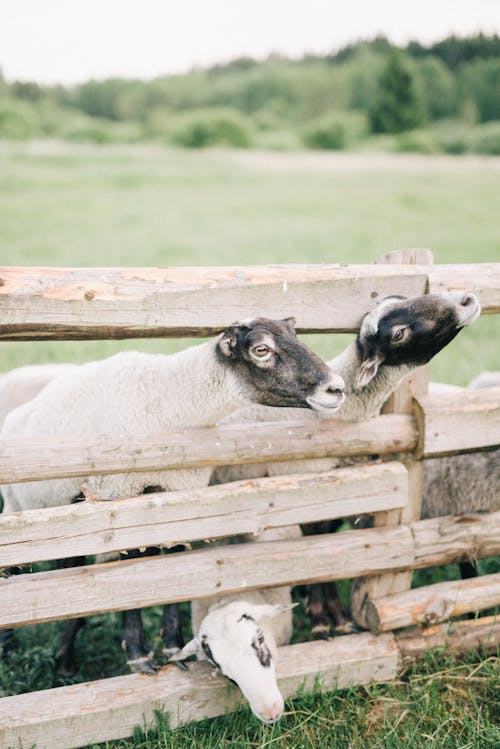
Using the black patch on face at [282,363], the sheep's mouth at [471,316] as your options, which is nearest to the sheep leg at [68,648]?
the black patch on face at [282,363]

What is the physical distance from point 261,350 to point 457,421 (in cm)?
126

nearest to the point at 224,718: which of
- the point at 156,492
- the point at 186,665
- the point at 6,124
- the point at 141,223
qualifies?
the point at 186,665

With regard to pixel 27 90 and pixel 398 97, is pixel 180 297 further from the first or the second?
pixel 27 90

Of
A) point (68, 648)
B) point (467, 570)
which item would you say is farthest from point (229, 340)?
point (467, 570)

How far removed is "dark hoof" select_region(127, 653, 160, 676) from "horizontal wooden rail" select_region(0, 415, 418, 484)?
1118mm

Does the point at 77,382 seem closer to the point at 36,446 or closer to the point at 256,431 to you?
the point at 36,446

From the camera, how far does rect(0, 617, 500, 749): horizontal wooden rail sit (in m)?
3.00

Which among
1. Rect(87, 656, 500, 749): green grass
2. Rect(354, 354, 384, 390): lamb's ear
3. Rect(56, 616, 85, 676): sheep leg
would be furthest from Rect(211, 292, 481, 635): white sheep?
Rect(56, 616, 85, 676): sheep leg

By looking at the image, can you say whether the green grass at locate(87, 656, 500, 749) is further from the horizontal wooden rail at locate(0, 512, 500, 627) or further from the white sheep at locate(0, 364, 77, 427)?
the white sheep at locate(0, 364, 77, 427)

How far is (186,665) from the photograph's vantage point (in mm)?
3318

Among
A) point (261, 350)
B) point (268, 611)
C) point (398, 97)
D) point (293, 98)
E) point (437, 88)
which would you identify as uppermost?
point (293, 98)

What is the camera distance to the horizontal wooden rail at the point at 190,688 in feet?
9.83

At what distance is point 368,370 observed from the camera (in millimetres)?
3250

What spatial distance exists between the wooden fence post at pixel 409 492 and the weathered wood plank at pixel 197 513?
0.13 m
